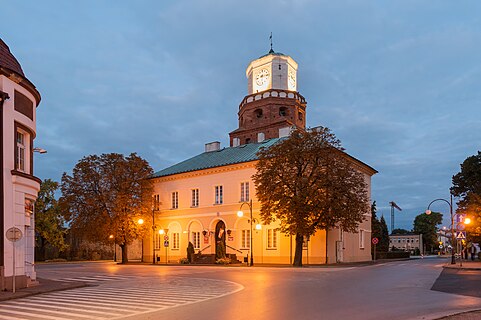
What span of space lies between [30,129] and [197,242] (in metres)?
32.4

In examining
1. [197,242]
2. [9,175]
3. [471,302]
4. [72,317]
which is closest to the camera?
[72,317]

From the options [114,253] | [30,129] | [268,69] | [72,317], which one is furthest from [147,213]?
[72,317]

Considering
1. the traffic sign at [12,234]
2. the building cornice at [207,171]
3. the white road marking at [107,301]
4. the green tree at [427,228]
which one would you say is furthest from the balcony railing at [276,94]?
the green tree at [427,228]

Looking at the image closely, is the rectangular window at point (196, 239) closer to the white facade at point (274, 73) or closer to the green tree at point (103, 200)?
the green tree at point (103, 200)

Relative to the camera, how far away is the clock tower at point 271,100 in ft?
199

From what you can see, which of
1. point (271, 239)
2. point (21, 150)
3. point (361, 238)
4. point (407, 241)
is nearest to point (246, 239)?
point (271, 239)

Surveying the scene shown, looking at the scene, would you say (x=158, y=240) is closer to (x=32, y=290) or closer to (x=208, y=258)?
(x=208, y=258)

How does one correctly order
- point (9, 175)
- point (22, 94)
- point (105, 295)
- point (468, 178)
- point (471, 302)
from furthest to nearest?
point (468, 178), point (22, 94), point (9, 175), point (105, 295), point (471, 302)

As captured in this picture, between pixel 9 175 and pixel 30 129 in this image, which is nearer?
pixel 9 175

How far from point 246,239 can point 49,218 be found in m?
25.9

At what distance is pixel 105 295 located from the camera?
61.6ft

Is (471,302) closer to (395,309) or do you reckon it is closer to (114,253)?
(395,309)

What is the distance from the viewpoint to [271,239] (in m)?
46.2

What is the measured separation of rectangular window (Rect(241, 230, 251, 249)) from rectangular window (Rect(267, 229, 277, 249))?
7.44 ft
